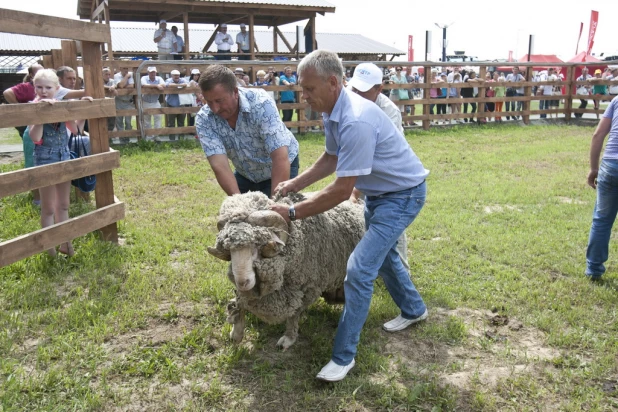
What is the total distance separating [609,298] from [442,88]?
1247 centimetres

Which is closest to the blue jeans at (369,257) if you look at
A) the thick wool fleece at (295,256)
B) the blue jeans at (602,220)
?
the thick wool fleece at (295,256)

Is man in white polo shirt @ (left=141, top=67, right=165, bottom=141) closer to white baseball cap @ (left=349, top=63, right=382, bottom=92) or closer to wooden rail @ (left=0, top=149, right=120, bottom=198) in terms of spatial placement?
wooden rail @ (left=0, top=149, right=120, bottom=198)

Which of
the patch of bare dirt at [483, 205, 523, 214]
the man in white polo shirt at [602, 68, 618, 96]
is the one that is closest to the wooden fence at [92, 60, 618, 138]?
the man in white polo shirt at [602, 68, 618, 96]

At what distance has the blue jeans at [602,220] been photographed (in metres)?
4.68

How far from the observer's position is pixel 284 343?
3.71m

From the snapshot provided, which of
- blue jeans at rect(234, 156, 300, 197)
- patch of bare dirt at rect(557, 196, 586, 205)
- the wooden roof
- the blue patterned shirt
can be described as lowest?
patch of bare dirt at rect(557, 196, 586, 205)

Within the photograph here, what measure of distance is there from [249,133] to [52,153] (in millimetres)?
2430

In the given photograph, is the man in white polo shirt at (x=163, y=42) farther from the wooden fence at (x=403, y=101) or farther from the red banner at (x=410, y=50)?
the red banner at (x=410, y=50)

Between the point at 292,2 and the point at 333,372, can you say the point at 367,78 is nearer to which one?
the point at 333,372

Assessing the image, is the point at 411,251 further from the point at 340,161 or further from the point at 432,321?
the point at 340,161

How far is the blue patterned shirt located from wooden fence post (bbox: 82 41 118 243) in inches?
72.0

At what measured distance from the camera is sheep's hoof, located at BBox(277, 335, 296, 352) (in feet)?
12.1

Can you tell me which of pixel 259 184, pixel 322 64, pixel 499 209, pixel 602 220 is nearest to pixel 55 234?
pixel 259 184

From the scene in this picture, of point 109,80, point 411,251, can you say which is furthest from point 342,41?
point 411,251
